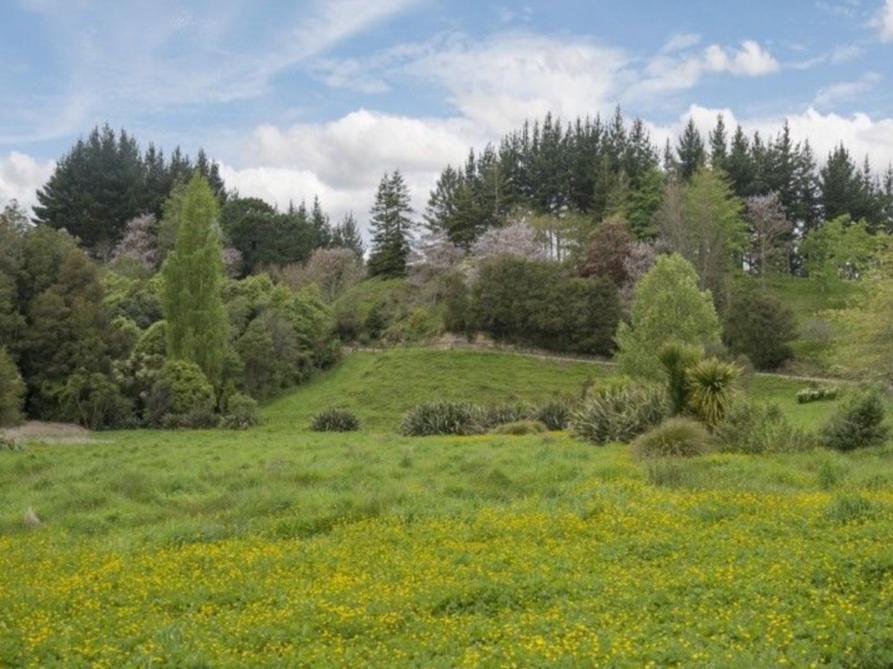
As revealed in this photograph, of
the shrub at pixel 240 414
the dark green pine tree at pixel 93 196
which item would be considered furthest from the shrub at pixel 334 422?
the dark green pine tree at pixel 93 196

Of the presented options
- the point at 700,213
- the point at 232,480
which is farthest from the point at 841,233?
the point at 232,480

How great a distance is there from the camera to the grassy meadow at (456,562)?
22.4ft

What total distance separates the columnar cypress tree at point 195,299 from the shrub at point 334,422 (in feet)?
31.8

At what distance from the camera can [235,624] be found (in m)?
7.70

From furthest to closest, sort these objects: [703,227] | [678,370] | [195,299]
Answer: [703,227]
[195,299]
[678,370]

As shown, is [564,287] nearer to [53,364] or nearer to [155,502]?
[53,364]

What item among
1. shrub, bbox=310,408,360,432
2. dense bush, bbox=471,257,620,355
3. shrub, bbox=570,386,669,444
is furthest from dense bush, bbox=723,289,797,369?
shrub, bbox=570,386,669,444

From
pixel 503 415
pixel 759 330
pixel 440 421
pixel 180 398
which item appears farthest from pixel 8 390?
pixel 759 330

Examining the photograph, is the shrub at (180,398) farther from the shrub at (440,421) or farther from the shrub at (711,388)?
the shrub at (711,388)

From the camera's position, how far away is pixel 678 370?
1948cm

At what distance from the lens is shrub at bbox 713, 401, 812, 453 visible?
17328 millimetres

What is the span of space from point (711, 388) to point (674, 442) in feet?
8.73

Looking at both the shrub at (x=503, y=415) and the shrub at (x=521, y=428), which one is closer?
the shrub at (x=521, y=428)

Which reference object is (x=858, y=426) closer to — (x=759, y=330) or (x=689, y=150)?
(x=759, y=330)
